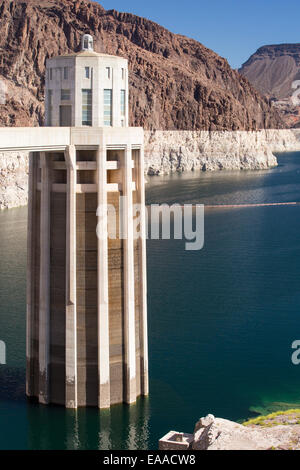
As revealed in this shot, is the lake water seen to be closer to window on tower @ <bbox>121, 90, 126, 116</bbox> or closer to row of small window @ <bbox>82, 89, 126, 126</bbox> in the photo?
row of small window @ <bbox>82, 89, 126, 126</bbox>

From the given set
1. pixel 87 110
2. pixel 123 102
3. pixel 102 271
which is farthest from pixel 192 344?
pixel 87 110

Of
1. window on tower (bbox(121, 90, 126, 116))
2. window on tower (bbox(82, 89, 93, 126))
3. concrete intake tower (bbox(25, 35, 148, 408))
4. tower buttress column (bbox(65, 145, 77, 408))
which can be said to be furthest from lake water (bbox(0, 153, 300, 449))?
window on tower (bbox(121, 90, 126, 116))

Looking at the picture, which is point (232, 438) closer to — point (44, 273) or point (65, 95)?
point (44, 273)
